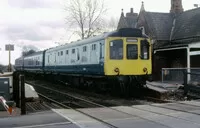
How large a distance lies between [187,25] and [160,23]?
12.7 feet

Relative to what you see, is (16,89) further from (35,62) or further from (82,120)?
(35,62)

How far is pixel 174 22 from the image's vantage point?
3622cm

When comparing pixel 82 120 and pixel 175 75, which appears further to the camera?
pixel 175 75

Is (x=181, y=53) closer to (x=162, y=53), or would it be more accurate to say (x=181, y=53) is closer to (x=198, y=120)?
(x=162, y=53)

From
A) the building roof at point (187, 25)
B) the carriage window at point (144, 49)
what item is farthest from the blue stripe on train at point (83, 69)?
the building roof at point (187, 25)

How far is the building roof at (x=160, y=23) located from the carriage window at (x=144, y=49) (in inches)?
607

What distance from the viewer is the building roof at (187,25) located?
30656 mm

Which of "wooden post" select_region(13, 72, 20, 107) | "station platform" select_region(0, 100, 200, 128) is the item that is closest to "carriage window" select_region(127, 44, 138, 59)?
"station platform" select_region(0, 100, 200, 128)

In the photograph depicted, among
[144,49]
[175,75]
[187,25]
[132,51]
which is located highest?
[187,25]

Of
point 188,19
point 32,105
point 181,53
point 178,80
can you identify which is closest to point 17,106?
point 32,105

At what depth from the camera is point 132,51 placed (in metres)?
18.2

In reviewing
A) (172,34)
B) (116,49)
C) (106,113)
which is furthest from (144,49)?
(172,34)

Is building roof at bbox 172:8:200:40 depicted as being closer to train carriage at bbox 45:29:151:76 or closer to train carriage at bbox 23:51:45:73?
train carriage at bbox 23:51:45:73

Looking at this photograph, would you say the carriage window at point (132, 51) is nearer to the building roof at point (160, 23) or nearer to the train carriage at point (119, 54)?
the train carriage at point (119, 54)
